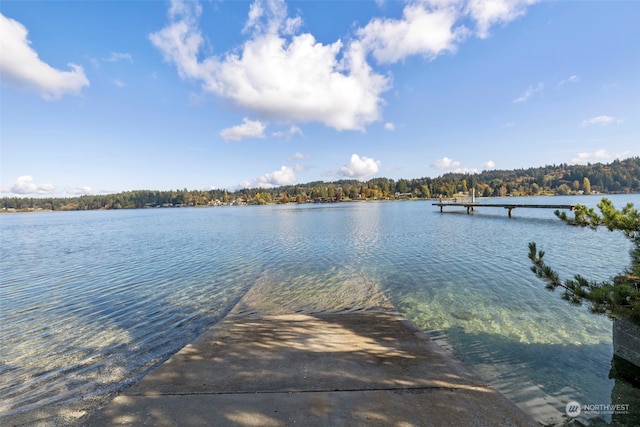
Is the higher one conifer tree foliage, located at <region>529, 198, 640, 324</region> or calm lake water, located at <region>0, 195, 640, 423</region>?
conifer tree foliage, located at <region>529, 198, 640, 324</region>

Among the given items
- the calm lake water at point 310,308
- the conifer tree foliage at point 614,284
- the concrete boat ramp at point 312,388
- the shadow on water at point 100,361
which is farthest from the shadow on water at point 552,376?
the shadow on water at point 100,361

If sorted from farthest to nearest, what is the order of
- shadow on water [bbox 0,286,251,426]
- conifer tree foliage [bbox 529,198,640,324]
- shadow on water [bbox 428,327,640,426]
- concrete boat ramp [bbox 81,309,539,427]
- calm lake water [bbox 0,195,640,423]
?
calm lake water [bbox 0,195,640,423] < shadow on water [bbox 0,286,251,426] < shadow on water [bbox 428,327,640,426] < conifer tree foliage [bbox 529,198,640,324] < concrete boat ramp [bbox 81,309,539,427]

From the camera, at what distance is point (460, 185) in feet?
636

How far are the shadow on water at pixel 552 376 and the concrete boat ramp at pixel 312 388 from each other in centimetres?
130

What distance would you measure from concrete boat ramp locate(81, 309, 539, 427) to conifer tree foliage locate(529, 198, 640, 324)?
100 inches

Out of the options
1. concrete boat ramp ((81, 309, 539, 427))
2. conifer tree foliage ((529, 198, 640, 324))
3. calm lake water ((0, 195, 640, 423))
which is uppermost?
conifer tree foliage ((529, 198, 640, 324))

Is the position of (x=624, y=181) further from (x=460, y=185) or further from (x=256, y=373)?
(x=256, y=373)

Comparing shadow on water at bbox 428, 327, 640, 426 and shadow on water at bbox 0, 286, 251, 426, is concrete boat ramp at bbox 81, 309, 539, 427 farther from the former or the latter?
shadow on water at bbox 0, 286, 251, 426

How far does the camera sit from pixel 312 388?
4.59m

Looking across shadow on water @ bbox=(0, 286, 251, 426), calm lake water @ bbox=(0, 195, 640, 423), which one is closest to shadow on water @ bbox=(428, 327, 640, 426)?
calm lake water @ bbox=(0, 195, 640, 423)

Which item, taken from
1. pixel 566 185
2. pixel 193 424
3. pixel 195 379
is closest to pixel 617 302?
pixel 193 424

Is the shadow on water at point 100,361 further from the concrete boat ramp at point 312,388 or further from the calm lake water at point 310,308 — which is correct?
the concrete boat ramp at point 312,388

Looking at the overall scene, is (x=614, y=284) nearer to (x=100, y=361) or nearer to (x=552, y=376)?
(x=552, y=376)

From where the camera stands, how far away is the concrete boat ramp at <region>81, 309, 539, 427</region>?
3885 millimetres
